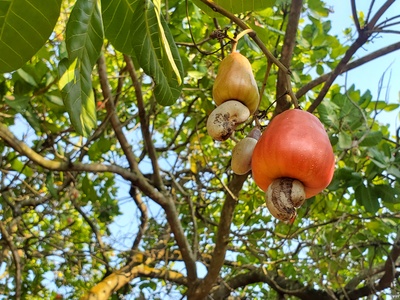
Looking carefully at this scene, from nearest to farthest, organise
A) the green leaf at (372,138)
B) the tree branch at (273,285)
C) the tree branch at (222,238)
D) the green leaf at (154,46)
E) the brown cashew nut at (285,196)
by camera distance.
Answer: the brown cashew nut at (285,196), the green leaf at (154,46), the green leaf at (372,138), the tree branch at (222,238), the tree branch at (273,285)

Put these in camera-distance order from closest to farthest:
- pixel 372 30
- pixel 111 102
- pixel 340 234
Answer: pixel 372 30, pixel 111 102, pixel 340 234

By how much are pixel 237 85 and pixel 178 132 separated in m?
2.40

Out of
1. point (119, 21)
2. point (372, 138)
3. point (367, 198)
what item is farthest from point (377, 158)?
point (119, 21)

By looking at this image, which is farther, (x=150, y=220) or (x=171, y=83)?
(x=150, y=220)

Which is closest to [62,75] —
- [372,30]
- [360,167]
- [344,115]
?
[372,30]

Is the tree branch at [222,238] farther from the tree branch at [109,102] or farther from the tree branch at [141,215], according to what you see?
the tree branch at [141,215]

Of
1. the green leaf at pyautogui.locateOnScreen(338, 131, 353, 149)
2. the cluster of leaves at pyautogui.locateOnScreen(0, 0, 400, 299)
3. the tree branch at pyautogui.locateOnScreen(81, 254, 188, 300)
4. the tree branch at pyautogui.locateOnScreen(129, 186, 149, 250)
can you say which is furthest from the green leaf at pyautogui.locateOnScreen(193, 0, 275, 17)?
the tree branch at pyautogui.locateOnScreen(129, 186, 149, 250)

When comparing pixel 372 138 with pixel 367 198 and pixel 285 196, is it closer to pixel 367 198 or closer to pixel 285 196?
pixel 367 198

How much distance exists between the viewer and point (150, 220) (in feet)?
12.6

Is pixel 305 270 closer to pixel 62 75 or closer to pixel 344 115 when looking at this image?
pixel 344 115

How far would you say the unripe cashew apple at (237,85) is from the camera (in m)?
0.77

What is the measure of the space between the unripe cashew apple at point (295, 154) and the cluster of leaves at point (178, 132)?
169 mm

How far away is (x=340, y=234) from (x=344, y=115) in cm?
113

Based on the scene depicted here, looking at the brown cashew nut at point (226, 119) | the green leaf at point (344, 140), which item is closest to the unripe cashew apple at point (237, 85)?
the brown cashew nut at point (226, 119)
